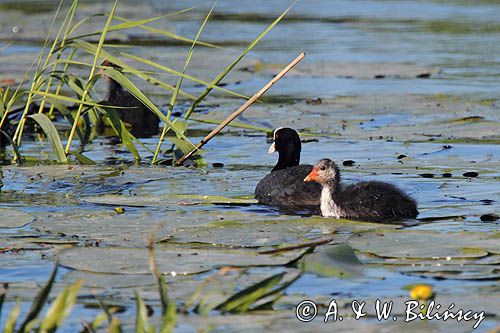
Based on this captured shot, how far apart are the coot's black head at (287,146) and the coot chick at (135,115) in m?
2.95

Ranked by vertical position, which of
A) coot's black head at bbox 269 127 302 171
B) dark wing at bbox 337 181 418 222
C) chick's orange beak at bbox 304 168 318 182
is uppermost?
coot's black head at bbox 269 127 302 171

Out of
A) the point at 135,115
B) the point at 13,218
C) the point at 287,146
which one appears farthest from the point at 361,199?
the point at 135,115

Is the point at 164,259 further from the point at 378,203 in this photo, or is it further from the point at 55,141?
the point at 55,141

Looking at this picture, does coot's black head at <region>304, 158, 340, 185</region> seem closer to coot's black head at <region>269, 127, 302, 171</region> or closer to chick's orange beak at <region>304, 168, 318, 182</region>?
chick's orange beak at <region>304, 168, 318, 182</region>

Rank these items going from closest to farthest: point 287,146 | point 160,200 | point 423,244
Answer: point 423,244 < point 160,200 < point 287,146

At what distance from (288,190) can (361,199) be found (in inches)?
30.0

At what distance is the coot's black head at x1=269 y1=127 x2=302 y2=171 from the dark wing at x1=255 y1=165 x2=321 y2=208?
0.66m

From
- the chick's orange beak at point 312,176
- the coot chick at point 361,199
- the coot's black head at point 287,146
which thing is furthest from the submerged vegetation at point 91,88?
the coot chick at point 361,199

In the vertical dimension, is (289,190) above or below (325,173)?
below

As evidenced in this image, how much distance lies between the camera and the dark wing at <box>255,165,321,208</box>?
7766 mm

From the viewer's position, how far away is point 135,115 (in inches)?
471

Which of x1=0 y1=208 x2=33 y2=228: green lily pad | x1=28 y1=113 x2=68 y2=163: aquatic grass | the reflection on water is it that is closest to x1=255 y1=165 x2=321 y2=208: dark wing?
the reflection on water

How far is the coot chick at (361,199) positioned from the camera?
7156 millimetres

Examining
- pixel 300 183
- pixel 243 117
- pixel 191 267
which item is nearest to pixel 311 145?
pixel 243 117
